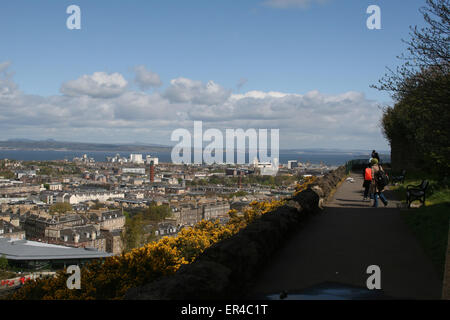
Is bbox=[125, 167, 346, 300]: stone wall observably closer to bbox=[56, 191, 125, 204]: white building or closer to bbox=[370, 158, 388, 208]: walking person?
bbox=[370, 158, 388, 208]: walking person

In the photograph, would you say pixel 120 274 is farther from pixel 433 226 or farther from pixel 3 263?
pixel 3 263

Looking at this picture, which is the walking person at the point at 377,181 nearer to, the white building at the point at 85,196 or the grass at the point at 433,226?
the grass at the point at 433,226

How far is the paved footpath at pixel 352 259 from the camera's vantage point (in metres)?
5.26

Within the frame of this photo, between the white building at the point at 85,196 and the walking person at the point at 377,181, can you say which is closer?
the walking person at the point at 377,181

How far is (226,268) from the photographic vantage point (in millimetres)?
4656

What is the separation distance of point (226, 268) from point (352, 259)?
8.74 ft

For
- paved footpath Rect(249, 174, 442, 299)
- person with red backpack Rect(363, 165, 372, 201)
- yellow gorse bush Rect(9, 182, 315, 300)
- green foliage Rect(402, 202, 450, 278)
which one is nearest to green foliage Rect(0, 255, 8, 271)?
yellow gorse bush Rect(9, 182, 315, 300)

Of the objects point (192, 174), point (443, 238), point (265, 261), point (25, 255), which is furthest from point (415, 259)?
point (192, 174)

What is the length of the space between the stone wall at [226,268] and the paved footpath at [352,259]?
227mm

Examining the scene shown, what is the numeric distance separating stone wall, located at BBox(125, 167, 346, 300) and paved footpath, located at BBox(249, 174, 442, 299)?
9.0 inches

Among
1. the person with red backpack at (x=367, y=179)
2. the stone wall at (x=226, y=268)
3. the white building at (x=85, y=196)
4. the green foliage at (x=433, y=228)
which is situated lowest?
the white building at (x=85, y=196)

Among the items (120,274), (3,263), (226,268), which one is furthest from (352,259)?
(3,263)

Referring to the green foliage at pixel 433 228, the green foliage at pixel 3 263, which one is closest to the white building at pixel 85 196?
the green foliage at pixel 3 263

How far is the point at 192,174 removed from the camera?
184375 mm
